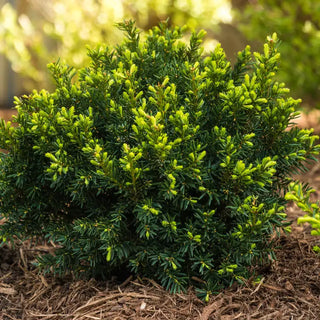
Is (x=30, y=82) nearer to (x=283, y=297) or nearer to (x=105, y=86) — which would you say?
(x=105, y=86)

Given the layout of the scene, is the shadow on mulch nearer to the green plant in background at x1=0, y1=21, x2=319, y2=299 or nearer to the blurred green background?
the green plant in background at x1=0, y1=21, x2=319, y2=299

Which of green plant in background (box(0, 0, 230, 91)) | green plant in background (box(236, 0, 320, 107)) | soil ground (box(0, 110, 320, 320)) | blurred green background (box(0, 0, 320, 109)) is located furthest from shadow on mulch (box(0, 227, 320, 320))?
green plant in background (box(0, 0, 230, 91))

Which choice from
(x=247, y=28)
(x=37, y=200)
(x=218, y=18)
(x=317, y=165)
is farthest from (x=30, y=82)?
(x=37, y=200)

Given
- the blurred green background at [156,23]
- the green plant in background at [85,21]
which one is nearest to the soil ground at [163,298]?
the blurred green background at [156,23]

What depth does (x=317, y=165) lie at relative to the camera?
4.73 meters

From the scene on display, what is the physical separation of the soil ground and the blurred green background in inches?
124

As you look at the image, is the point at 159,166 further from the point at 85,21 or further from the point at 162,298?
the point at 85,21

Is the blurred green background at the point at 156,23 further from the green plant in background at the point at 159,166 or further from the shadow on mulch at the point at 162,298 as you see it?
the shadow on mulch at the point at 162,298

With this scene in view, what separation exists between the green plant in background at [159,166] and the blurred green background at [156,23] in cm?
298

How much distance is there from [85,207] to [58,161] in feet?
1.35

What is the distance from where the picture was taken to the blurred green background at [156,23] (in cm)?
529

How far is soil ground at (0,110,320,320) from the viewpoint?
2221mm

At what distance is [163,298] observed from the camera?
2307 mm

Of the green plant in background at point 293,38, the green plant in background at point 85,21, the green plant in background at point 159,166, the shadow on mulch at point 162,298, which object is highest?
the green plant in background at point 85,21
